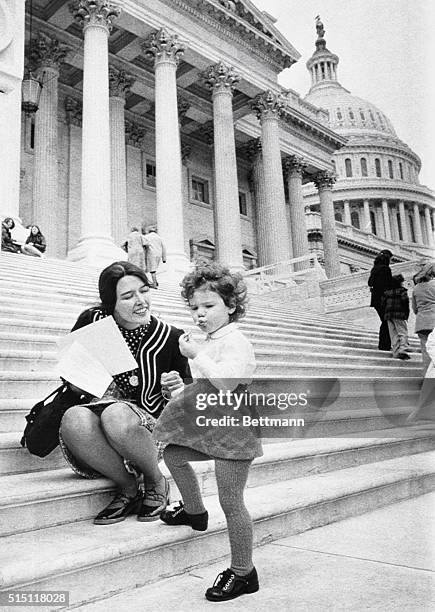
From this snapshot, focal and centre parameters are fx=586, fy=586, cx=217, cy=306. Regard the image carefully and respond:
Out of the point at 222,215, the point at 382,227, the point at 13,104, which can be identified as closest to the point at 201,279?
the point at 13,104

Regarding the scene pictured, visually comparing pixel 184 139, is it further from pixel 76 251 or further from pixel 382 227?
pixel 382 227

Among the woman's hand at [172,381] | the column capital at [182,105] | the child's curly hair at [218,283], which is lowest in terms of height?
the woman's hand at [172,381]

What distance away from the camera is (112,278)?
324 centimetres

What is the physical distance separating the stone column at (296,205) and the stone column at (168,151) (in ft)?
34.7

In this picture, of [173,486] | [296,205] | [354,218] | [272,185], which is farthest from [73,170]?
[354,218]

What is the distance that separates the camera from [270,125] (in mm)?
23375

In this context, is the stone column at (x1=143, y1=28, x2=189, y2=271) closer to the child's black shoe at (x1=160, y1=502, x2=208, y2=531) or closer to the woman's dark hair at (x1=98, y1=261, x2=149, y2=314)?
the woman's dark hair at (x1=98, y1=261, x2=149, y2=314)

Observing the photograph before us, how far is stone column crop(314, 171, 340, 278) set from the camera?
29781 mm

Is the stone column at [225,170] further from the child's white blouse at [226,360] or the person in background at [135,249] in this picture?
the child's white blouse at [226,360]

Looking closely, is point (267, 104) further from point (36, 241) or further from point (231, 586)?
point (231, 586)

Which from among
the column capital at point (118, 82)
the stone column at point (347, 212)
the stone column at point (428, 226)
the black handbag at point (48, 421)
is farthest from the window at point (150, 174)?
the stone column at point (428, 226)

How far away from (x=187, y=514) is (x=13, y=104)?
12.4 metres

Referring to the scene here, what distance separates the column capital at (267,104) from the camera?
2348 centimetres

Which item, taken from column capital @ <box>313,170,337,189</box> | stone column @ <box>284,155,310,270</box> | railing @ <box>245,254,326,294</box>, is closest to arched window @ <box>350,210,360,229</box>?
column capital @ <box>313,170,337,189</box>
